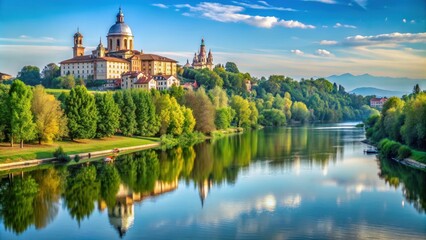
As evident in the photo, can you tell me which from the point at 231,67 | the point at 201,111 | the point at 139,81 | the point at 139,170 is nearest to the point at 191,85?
the point at 139,81

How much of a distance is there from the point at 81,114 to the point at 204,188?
73.4 ft

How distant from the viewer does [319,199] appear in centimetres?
2816

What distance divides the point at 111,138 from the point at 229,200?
29.2 m

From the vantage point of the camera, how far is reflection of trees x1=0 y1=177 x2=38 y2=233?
23.5 m

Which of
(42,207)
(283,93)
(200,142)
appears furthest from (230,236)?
(283,93)

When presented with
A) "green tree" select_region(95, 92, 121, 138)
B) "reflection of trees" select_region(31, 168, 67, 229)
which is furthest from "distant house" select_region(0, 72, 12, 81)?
"reflection of trees" select_region(31, 168, 67, 229)

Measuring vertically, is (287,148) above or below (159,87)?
below

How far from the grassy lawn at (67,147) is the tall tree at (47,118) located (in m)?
1.04

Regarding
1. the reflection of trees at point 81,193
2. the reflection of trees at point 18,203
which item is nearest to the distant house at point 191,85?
the reflection of trees at point 81,193

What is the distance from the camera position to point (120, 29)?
115312 mm

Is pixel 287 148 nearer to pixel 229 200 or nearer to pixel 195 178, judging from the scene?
pixel 195 178

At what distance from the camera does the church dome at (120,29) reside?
11514cm

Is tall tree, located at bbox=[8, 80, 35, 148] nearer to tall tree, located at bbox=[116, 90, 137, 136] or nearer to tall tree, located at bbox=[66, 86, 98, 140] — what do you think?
tall tree, located at bbox=[66, 86, 98, 140]

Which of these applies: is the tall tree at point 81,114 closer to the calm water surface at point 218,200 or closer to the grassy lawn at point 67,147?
the grassy lawn at point 67,147
